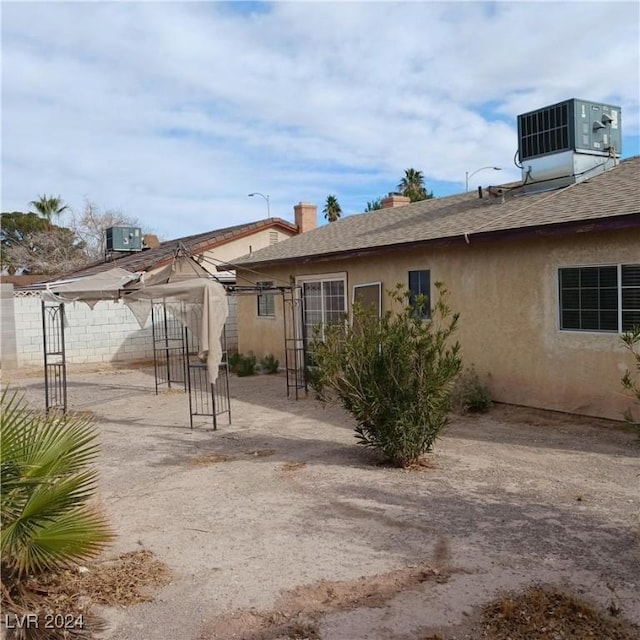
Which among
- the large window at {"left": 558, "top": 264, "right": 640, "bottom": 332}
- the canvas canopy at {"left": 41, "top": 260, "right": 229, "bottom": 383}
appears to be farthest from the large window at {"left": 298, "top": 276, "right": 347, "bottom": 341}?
the large window at {"left": 558, "top": 264, "right": 640, "bottom": 332}

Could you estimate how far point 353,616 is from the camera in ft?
12.2

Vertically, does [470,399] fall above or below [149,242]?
below

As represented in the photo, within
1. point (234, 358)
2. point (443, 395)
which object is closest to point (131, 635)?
point (443, 395)

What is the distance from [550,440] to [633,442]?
967 mm

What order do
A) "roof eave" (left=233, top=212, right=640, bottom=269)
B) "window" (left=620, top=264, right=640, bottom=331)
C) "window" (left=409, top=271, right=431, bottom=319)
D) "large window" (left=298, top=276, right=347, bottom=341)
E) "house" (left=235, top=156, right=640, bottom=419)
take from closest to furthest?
"roof eave" (left=233, top=212, right=640, bottom=269) < "window" (left=620, top=264, right=640, bottom=331) < "house" (left=235, top=156, right=640, bottom=419) < "window" (left=409, top=271, right=431, bottom=319) < "large window" (left=298, top=276, right=347, bottom=341)

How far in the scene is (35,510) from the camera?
3547 mm

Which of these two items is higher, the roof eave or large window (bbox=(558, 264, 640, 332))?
the roof eave

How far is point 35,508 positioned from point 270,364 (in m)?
12.9

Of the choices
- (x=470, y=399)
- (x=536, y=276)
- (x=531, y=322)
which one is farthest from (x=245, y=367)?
(x=536, y=276)

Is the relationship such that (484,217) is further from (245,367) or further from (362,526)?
(245,367)

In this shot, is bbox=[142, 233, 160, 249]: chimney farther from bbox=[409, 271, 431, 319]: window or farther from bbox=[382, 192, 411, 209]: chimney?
bbox=[409, 271, 431, 319]: window

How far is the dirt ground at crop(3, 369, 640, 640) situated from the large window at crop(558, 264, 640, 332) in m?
1.40

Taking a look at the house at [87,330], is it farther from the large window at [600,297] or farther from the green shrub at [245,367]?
Answer: the large window at [600,297]

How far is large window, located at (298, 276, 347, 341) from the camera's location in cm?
1404
